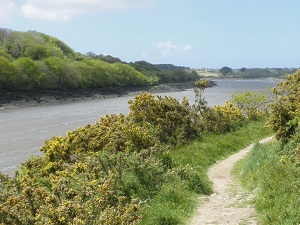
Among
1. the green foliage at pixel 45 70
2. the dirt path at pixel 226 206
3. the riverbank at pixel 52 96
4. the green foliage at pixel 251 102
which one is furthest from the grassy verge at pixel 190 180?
the green foliage at pixel 45 70

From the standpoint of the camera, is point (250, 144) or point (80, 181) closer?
point (80, 181)

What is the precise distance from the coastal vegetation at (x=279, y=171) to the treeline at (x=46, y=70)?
248ft

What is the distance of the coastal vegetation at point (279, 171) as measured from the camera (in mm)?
9030

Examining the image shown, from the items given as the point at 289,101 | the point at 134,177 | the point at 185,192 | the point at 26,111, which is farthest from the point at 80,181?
the point at 26,111

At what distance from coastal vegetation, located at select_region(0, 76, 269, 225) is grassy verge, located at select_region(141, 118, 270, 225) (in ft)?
0.08

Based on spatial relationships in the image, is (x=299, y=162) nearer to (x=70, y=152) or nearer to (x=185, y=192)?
(x=185, y=192)

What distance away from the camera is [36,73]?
301 ft

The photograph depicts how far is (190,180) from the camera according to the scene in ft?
43.4

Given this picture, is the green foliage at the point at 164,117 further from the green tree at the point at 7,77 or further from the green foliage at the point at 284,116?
the green tree at the point at 7,77

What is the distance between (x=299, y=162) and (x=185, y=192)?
319 cm

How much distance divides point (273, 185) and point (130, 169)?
4160 mm

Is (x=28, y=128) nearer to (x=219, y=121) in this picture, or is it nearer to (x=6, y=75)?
(x=219, y=121)

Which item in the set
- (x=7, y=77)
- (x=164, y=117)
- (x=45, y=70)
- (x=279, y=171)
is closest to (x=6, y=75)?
(x=7, y=77)

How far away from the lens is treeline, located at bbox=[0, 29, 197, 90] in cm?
8759
